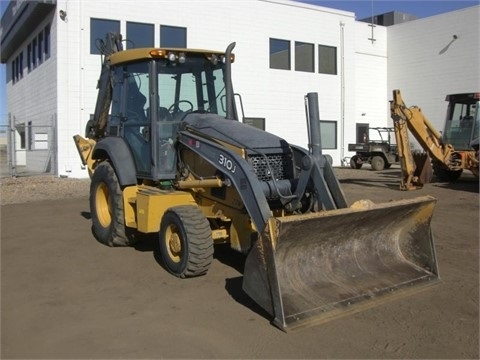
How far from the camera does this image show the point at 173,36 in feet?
64.7

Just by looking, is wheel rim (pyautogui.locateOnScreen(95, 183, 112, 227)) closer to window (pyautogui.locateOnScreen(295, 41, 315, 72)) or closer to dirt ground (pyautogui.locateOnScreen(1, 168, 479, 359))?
dirt ground (pyautogui.locateOnScreen(1, 168, 479, 359))

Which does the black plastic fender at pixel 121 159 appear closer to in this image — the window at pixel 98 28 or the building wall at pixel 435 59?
the window at pixel 98 28

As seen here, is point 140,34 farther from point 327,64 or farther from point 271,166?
point 271,166

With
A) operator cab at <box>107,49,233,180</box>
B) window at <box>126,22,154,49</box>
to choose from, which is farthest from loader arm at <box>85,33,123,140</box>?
window at <box>126,22,154,49</box>

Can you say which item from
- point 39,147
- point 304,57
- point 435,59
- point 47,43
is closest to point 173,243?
point 39,147

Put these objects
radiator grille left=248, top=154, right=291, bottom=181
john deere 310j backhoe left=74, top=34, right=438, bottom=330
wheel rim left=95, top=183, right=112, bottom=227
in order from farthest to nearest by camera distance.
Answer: wheel rim left=95, top=183, right=112, bottom=227 → radiator grille left=248, top=154, right=291, bottom=181 → john deere 310j backhoe left=74, top=34, right=438, bottom=330

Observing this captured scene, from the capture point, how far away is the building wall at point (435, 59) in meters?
24.6

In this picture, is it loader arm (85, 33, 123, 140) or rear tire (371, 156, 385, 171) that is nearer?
loader arm (85, 33, 123, 140)

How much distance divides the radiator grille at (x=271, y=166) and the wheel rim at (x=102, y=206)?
2.97m

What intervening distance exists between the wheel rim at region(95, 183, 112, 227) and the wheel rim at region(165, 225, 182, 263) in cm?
212

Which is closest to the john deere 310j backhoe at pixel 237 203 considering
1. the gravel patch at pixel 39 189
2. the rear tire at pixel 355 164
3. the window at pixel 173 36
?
the gravel patch at pixel 39 189

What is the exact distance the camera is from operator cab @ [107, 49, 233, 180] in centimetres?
678

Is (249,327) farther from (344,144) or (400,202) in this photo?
(344,144)

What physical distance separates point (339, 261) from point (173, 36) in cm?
1584
